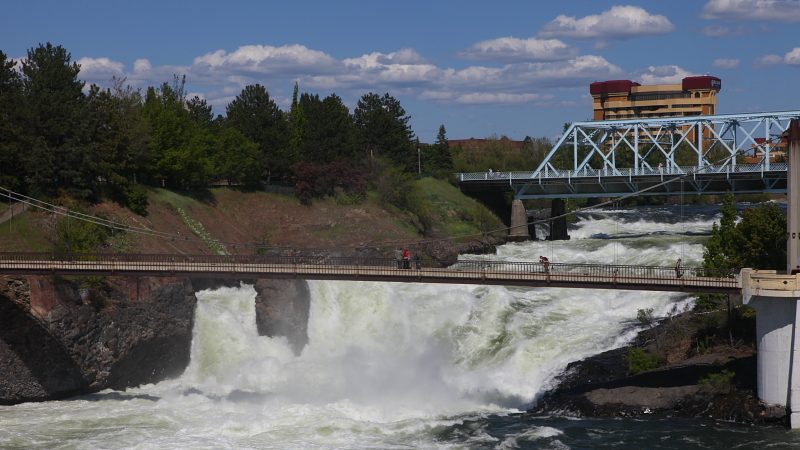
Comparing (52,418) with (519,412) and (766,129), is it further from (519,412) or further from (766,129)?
(766,129)

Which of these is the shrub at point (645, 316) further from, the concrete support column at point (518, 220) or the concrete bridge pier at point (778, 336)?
the concrete support column at point (518, 220)

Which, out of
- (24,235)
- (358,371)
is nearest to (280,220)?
(24,235)

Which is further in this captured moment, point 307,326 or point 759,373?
point 307,326

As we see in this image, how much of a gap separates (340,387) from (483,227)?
195 feet

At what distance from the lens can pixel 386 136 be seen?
13462 cm

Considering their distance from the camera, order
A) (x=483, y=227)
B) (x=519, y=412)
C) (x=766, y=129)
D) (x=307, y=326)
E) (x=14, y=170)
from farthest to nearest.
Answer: (x=483, y=227)
(x=766, y=129)
(x=14, y=170)
(x=307, y=326)
(x=519, y=412)

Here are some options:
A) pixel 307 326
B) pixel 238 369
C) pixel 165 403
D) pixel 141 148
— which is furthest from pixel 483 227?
pixel 165 403

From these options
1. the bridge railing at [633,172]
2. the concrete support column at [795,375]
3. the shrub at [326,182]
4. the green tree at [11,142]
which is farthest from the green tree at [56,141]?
the concrete support column at [795,375]

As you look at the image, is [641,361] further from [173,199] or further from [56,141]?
[173,199]

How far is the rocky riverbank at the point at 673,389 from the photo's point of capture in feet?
167

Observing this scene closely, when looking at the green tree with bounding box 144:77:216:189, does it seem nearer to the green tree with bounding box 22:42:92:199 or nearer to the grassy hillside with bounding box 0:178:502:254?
the grassy hillside with bounding box 0:178:502:254

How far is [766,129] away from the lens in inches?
4220

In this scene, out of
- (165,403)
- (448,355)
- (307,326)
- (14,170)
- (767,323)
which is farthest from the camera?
(14,170)

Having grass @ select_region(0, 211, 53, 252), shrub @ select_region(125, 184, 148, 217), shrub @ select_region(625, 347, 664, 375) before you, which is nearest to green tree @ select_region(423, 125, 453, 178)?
shrub @ select_region(125, 184, 148, 217)
